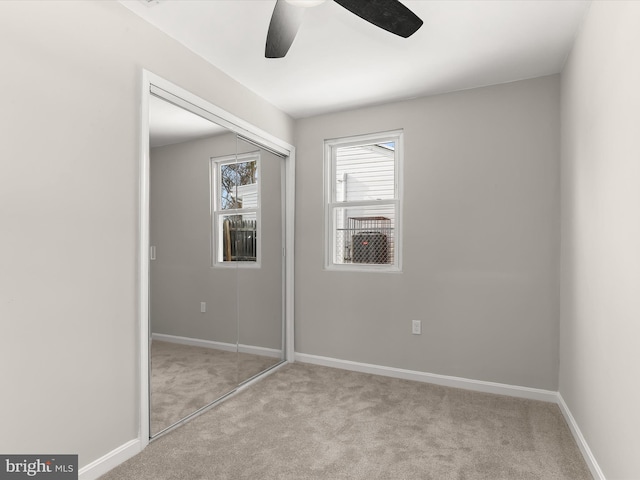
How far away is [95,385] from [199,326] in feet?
2.68

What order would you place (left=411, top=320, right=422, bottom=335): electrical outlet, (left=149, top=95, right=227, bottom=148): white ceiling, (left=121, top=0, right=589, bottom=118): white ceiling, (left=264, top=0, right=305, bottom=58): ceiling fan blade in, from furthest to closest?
(left=411, top=320, right=422, bottom=335): electrical outlet < (left=149, top=95, right=227, bottom=148): white ceiling < (left=121, top=0, right=589, bottom=118): white ceiling < (left=264, top=0, right=305, bottom=58): ceiling fan blade

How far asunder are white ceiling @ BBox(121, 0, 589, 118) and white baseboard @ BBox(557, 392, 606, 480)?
2387 millimetres

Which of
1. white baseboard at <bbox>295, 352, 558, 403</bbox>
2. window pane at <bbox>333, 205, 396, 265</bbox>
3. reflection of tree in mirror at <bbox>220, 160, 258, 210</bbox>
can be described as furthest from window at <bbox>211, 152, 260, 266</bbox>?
white baseboard at <bbox>295, 352, 558, 403</bbox>

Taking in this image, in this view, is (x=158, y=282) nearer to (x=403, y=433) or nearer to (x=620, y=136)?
(x=403, y=433)

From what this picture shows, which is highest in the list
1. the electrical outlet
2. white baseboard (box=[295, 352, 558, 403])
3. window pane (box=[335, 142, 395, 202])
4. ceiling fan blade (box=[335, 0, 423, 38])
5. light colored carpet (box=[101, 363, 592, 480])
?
ceiling fan blade (box=[335, 0, 423, 38])

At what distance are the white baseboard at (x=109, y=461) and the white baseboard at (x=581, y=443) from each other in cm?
239

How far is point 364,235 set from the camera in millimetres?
3660

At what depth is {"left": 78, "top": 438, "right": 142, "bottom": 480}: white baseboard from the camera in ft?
6.15

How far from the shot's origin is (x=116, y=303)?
2.05m

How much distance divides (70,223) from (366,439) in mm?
2016

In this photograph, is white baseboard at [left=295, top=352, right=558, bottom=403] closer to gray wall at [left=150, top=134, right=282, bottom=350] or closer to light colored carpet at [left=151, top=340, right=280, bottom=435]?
gray wall at [left=150, top=134, right=282, bottom=350]

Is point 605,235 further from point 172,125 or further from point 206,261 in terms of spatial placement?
point 172,125

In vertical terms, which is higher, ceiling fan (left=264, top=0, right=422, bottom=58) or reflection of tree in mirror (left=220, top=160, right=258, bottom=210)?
ceiling fan (left=264, top=0, right=422, bottom=58)

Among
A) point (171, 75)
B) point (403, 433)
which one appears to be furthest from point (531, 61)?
point (403, 433)
